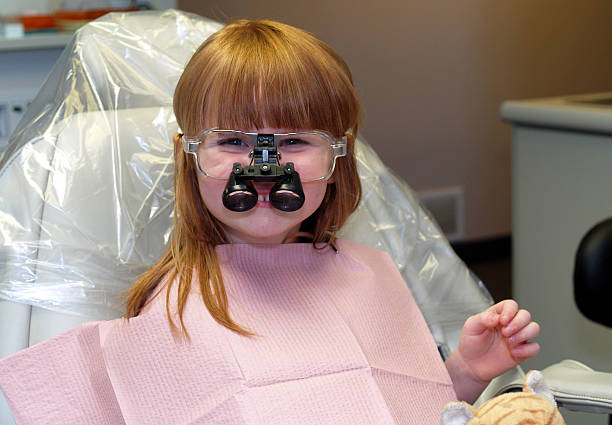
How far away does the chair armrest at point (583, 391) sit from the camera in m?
0.92

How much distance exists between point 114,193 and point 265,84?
0.32m

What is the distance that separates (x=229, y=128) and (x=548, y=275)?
1.30 m

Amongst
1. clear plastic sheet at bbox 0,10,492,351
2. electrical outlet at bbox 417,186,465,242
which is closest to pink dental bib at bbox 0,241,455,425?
clear plastic sheet at bbox 0,10,492,351

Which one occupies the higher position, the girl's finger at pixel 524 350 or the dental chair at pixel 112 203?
the dental chair at pixel 112 203

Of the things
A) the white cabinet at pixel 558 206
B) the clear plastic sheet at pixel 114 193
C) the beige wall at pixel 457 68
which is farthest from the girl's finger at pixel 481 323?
the beige wall at pixel 457 68

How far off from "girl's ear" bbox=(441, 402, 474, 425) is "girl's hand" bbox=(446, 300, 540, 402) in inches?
8.4

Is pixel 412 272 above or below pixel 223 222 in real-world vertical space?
below

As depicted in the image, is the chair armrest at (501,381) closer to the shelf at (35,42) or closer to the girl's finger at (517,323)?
the girl's finger at (517,323)

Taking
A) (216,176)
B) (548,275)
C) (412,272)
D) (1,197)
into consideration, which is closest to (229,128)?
(216,176)

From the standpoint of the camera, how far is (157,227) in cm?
111

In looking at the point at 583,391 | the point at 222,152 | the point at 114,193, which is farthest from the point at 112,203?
the point at 583,391

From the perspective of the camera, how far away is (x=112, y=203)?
1077 millimetres

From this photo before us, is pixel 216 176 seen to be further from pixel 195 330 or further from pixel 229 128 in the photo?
pixel 195 330

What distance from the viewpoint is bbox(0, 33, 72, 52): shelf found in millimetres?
1718
